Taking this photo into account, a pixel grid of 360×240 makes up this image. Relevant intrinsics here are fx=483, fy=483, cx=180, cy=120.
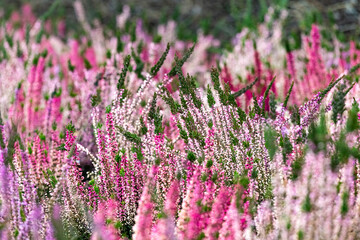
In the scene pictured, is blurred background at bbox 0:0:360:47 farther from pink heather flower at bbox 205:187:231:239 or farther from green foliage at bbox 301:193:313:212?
green foliage at bbox 301:193:313:212

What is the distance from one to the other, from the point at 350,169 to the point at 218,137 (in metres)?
0.52

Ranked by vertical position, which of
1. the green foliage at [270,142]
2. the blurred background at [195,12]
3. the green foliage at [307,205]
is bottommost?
the green foliage at [307,205]

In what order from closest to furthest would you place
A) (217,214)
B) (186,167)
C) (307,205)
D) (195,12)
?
(307,205) < (217,214) < (186,167) < (195,12)

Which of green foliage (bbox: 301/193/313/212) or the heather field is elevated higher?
the heather field

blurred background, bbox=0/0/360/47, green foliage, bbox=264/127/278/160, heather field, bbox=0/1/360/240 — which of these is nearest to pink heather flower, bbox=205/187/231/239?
heather field, bbox=0/1/360/240

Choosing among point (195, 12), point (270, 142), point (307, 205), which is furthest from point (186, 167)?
point (195, 12)

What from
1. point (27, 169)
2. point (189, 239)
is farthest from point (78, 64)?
point (189, 239)

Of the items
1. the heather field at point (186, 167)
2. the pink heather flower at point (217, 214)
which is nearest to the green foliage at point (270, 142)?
the heather field at point (186, 167)

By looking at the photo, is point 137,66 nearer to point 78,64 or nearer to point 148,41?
point 78,64

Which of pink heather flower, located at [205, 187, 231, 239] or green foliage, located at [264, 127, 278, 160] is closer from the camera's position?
pink heather flower, located at [205, 187, 231, 239]

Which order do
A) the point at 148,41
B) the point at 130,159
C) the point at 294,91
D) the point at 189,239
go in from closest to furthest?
the point at 189,239
the point at 130,159
the point at 294,91
the point at 148,41

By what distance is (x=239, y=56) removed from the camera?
290 centimetres

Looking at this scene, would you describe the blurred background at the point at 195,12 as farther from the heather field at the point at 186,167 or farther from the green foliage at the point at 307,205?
the green foliage at the point at 307,205

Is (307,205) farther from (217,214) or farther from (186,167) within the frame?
(186,167)
